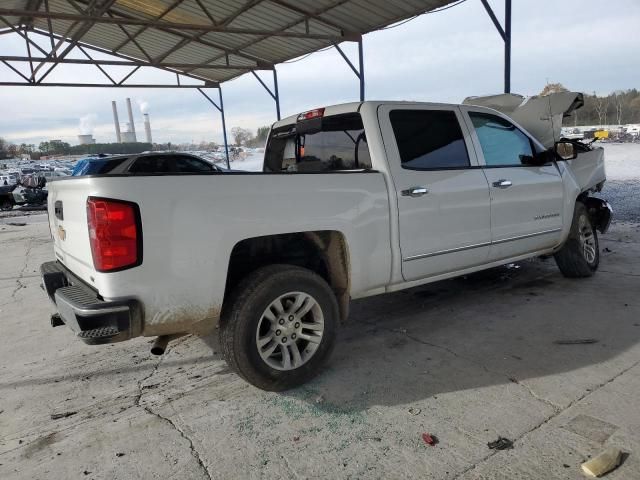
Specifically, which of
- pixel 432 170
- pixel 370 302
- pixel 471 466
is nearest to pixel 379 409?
pixel 471 466

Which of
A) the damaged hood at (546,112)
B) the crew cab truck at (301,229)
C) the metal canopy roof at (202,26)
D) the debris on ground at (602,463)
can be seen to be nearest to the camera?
the debris on ground at (602,463)

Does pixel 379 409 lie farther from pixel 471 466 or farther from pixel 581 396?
pixel 581 396

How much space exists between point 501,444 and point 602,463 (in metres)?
0.44

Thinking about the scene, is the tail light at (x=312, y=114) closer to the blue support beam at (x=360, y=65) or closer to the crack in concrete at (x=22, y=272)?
the crack in concrete at (x=22, y=272)

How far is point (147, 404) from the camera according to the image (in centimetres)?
299

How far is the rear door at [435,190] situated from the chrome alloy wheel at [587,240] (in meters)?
1.90

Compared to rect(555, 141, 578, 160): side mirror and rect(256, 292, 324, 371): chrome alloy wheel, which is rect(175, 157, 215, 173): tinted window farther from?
rect(256, 292, 324, 371): chrome alloy wheel

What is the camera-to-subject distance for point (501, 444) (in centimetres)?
236

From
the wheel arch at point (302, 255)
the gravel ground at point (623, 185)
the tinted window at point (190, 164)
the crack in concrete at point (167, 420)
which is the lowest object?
the crack in concrete at point (167, 420)

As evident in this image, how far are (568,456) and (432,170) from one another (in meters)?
2.14

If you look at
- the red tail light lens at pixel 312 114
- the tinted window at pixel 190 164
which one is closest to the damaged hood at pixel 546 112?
the red tail light lens at pixel 312 114

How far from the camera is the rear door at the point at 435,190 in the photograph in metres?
3.46

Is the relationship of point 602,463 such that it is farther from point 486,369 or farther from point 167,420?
point 167,420

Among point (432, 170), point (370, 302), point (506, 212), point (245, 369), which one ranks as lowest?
point (370, 302)
